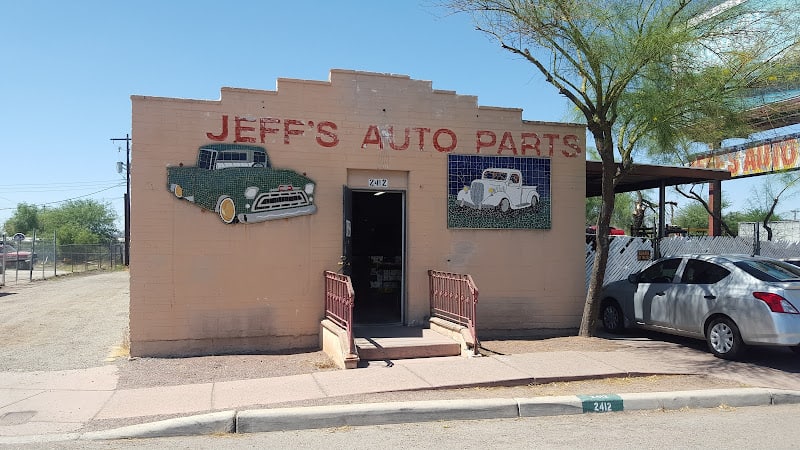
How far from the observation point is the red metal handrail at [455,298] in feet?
31.8

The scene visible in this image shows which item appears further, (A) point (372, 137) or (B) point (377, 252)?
(B) point (377, 252)

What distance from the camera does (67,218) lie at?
65625 millimetres

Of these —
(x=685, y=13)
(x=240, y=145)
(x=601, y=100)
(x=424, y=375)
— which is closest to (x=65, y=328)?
(x=240, y=145)

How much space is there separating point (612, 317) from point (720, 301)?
9.49 feet

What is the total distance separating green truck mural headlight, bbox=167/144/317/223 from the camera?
10.3m

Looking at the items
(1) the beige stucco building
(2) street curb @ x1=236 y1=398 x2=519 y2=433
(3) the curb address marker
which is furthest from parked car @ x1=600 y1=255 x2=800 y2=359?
(2) street curb @ x1=236 y1=398 x2=519 y2=433

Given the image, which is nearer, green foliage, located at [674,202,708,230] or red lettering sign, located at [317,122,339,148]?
red lettering sign, located at [317,122,339,148]

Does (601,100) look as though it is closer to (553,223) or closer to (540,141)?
(540,141)

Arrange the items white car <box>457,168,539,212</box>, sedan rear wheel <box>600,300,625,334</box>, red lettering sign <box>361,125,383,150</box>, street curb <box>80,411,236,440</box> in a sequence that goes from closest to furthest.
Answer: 1. street curb <box>80,411,236,440</box>
2. red lettering sign <box>361,125,383,150</box>
3. white car <box>457,168,539,212</box>
4. sedan rear wheel <box>600,300,625,334</box>

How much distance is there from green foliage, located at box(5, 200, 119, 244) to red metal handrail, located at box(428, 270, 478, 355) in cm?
5962

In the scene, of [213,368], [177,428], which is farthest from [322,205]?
[177,428]

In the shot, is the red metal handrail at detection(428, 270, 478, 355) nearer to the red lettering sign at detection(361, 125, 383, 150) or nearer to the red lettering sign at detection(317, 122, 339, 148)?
the red lettering sign at detection(361, 125, 383, 150)

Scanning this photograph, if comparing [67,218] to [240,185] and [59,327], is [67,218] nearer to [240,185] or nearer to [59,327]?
[59,327]

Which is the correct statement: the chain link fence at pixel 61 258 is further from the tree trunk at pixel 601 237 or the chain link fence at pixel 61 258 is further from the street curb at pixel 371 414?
the street curb at pixel 371 414
